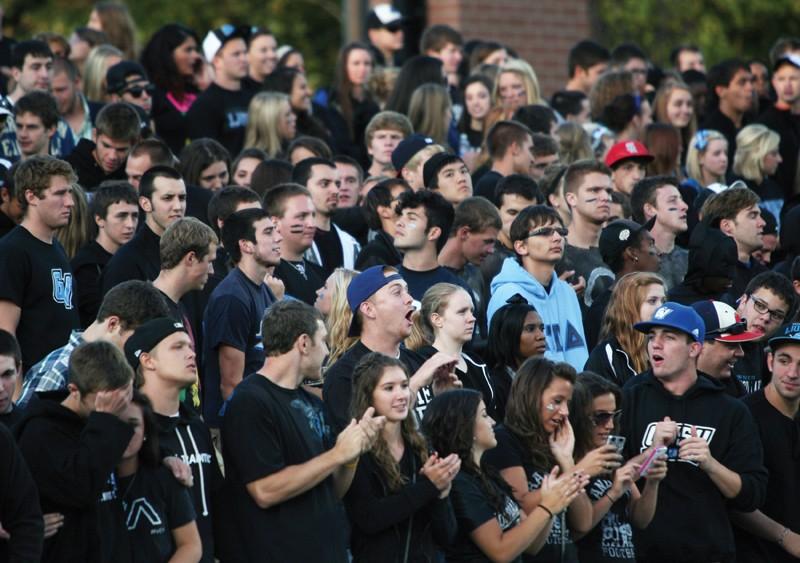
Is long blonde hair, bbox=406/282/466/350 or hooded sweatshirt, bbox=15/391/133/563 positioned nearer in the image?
hooded sweatshirt, bbox=15/391/133/563

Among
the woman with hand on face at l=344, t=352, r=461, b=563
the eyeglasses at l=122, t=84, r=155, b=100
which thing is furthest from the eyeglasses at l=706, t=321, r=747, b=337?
the eyeglasses at l=122, t=84, r=155, b=100

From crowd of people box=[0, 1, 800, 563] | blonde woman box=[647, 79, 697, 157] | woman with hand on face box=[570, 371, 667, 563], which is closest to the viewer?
crowd of people box=[0, 1, 800, 563]

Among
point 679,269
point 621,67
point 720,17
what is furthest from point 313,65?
point 679,269

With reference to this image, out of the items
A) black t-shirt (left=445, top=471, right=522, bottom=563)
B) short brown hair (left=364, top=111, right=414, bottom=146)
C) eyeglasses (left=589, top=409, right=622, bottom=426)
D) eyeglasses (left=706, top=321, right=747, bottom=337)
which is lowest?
black t-shirt (left=445, top=471, right=522, bottom=563)

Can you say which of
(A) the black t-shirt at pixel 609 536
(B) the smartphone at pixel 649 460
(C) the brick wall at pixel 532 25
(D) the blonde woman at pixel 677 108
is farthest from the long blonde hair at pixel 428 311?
(C) the brick wall at pixel 532 25

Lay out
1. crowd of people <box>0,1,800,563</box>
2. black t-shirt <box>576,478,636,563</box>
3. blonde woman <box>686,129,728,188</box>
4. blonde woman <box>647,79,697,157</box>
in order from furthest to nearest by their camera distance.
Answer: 1. blonde woman <box>647,79,697,157</box>
2. blonde woman <box>686,129,728,188</box>
3. black t-shirt <box>576,478,636,563</box>
4. crowd of people <box>0,1,800,563</box>

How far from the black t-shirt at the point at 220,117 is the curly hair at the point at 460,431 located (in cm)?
579

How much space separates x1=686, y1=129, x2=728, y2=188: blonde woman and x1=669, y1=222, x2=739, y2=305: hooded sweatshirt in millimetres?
2769

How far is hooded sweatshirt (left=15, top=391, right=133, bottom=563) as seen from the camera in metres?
6.68

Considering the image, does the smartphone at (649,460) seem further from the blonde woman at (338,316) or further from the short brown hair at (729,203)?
the short brown hair at (729,203)

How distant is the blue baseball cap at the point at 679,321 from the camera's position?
877 centimetres

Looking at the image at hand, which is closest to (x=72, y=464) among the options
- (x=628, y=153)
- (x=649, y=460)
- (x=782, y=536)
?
(x=649, y=460)

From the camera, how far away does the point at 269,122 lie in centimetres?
1270

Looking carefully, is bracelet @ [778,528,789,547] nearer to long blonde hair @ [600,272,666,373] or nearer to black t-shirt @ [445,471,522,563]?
long blonde hair @ [600,272,666,373]
